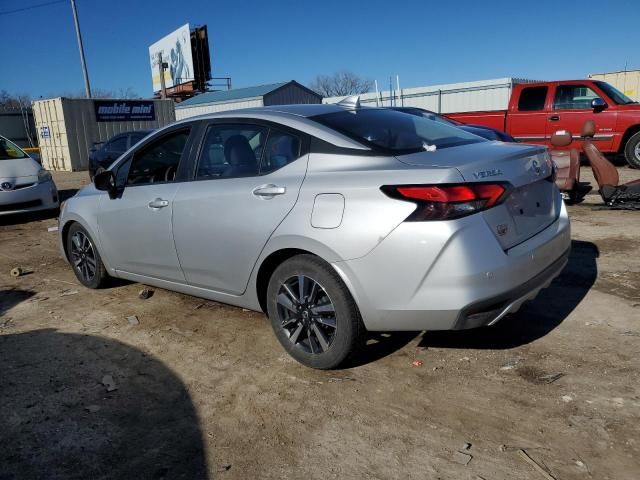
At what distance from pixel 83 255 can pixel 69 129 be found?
18394mm

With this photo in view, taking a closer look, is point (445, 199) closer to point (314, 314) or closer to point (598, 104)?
point (314, 314)

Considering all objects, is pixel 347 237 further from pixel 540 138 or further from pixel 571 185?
pixel 540 138

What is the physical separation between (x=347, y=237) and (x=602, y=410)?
5.16ft

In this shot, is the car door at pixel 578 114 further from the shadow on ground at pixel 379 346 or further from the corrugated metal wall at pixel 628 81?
the corrugated metal wall at pixel 628 81

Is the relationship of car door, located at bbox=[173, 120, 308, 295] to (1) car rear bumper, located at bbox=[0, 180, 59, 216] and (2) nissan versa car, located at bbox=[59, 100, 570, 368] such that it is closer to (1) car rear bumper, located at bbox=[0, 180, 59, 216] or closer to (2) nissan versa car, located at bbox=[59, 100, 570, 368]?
(2) nissan versa car, located at bbox=[59, 100, 570, 368]

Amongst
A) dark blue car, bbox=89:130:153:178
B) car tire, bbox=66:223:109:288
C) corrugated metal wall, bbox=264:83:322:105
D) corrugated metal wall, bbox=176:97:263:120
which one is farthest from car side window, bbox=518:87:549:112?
corrugated metal wall, bbox=176:97:263:120

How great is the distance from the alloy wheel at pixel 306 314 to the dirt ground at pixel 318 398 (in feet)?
0.67

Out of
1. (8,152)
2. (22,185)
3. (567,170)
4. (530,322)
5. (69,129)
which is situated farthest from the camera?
(69,129)

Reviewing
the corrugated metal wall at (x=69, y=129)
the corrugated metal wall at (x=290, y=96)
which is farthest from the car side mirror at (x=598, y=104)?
the corrugated metal wall at (x=290, y=96)

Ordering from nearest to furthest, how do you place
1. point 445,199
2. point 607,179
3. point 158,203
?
1. point 445,199
2. point 158,203
3. point 607,179

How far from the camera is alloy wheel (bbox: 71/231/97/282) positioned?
16.6 feet

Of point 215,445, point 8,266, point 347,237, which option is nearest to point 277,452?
point 215,445

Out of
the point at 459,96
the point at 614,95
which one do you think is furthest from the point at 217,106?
the point at 614,95

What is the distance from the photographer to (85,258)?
16.9 ft
